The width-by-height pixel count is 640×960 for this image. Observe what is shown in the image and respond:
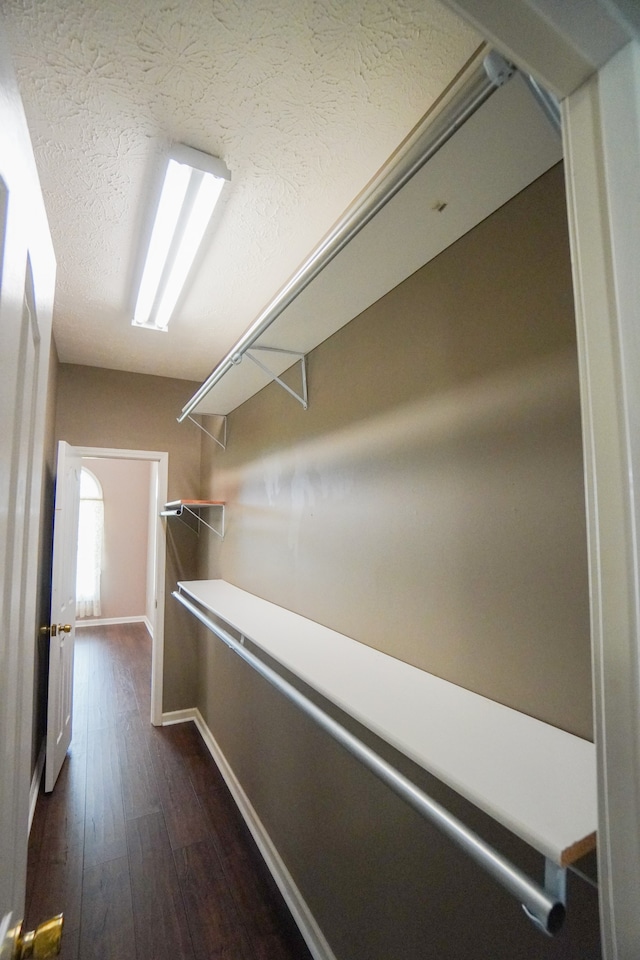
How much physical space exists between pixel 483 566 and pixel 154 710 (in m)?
3.25

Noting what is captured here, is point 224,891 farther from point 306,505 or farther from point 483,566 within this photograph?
Answer: point 483,566

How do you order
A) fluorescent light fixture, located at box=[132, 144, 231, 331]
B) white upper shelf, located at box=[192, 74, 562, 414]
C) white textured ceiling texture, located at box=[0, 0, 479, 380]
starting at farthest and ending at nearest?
fluorescent light fixture, located at box=[132, 144, 231, 331] → white textured ceiling texture, located at box=[0, 0, 479, 380] → white upper shelf, located at box=[192, 74, 562, 414]

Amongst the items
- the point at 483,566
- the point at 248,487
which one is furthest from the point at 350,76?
the point at 248,487

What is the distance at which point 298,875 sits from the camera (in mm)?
1681

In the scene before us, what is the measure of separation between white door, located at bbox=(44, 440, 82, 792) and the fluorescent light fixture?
142 cm

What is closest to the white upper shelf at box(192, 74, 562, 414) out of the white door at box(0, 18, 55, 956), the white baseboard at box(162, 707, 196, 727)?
the white door at box(0, 18, 55, 956)

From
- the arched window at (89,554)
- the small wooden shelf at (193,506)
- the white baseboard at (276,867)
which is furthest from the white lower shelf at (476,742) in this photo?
the arched window at (89,554)

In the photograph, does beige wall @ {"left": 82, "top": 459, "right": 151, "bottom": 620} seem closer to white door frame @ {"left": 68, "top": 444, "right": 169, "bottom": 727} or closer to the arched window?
the arched window

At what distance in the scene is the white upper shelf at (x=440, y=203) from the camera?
2.46ft

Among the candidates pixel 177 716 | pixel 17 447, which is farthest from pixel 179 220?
pixel 177 716

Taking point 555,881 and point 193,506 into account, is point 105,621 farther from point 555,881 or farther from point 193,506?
point 555,881

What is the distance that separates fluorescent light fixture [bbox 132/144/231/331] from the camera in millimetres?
1214

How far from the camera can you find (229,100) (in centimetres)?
106

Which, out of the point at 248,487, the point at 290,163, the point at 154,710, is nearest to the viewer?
the point at 290,163
